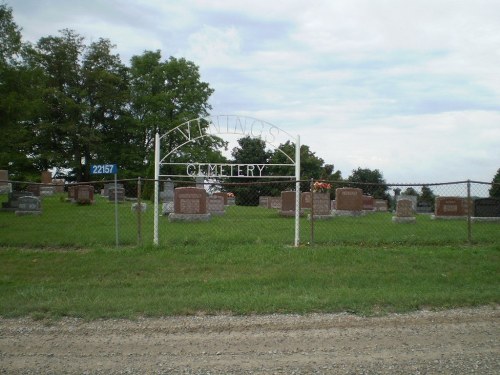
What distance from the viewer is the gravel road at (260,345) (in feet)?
14.9

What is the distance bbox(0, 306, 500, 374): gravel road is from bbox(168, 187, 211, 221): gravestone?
1199cm

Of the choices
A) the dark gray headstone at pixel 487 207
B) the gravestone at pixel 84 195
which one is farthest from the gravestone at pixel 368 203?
the gravestone at pixel 84 195

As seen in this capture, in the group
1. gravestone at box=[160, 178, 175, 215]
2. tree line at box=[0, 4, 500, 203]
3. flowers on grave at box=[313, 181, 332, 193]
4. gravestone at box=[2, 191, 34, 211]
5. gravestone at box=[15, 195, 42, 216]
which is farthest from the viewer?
tree line at box=[0, 4, 500, 203]

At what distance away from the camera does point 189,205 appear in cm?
1834

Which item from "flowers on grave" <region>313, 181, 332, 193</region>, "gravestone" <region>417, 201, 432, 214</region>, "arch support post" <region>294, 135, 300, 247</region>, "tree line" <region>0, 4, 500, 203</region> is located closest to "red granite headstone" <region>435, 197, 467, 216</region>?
"flowers on grave" <region>313, 181, 332, 193</region>

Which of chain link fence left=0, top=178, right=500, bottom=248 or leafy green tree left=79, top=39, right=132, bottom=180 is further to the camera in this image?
leafy green tree left=79, top=39, right=132, bottom=180

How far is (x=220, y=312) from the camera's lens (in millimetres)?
6496

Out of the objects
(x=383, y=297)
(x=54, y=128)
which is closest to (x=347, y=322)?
(x=383, y=297)

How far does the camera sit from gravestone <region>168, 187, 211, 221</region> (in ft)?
59.6

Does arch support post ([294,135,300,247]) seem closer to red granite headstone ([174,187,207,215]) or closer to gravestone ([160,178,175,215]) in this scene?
red granite headstone ([174,187,207,215])

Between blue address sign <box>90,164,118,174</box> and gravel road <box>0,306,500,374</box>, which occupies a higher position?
blue address sign <box>90,164,118,174</box>

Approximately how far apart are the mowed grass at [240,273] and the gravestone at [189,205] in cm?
478

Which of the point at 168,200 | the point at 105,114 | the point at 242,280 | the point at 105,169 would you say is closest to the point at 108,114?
the point at 105,114

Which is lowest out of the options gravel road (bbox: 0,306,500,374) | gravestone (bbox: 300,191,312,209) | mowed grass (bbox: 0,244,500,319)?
gravel road (bbox: 0,306,500,374)
